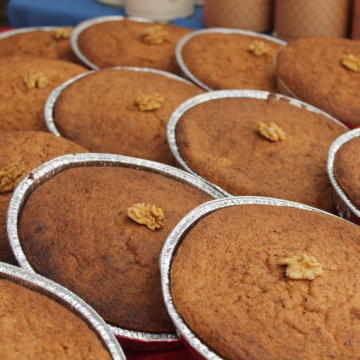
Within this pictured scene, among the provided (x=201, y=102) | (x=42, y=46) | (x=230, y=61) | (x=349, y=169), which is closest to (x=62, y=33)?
(x=42, y=46)

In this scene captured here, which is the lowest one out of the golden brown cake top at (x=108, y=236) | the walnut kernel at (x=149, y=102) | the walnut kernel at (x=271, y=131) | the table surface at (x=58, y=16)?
the golden brown cake top at (x=108, y=236)

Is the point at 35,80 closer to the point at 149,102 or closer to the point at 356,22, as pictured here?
the point at 149,102

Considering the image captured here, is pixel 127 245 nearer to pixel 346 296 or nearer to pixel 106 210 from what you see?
pixel 106 210

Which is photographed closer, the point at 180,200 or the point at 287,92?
the point at 180,200

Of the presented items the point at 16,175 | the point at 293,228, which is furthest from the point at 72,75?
the point at 293,228

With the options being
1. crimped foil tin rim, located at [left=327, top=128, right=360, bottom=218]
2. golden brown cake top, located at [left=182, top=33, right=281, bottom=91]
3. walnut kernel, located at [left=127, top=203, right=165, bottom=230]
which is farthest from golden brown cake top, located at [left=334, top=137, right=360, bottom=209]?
golden brown cake top, located at [left=182, top=33, right=281, bottom=91]

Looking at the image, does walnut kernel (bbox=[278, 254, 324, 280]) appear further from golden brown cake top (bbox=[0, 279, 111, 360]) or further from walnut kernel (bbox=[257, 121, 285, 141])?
walnut kernel (bbox=[257, 121, 285, 141])

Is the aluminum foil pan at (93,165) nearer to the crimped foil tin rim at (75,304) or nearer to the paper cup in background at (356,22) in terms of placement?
the crimped foil tin rim at (75,304)

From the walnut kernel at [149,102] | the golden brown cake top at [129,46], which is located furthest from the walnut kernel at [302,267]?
the golden brown cake top at [129,46]
